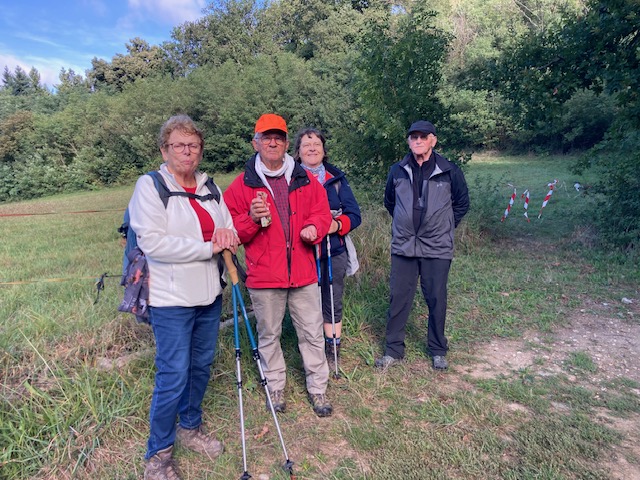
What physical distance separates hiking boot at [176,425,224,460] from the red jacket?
104 cm

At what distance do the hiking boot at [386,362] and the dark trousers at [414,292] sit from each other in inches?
1.5

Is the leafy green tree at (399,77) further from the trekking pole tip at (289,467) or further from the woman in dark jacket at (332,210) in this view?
the trekking pole tip at (289,467)

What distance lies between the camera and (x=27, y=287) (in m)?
6.14

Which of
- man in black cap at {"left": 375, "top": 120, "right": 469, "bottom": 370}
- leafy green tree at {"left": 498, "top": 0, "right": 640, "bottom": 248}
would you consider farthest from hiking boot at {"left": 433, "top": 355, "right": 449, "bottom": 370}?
leafy green tree at {"left": 498, "top": 0, "right": 640, "bottom": 248}

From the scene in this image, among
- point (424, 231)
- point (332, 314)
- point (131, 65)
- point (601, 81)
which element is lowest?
point (332, 314)

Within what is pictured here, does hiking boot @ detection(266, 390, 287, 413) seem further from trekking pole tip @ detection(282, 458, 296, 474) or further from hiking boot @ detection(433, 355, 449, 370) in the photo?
hiking boot @ detection(433, 355, 449, 370)

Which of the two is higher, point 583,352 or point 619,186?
point 619,186

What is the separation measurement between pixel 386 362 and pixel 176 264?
2.29m

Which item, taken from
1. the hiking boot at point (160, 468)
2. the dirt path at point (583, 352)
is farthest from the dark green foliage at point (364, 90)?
the hiking boot at point (160, 468)

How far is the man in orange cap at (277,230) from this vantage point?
3.24 metres

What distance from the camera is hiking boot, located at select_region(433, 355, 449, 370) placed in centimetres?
414

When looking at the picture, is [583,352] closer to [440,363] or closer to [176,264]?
[440,363]

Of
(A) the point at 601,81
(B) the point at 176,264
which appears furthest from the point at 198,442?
(A) the point at 601,81

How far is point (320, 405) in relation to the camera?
11.7 ft
